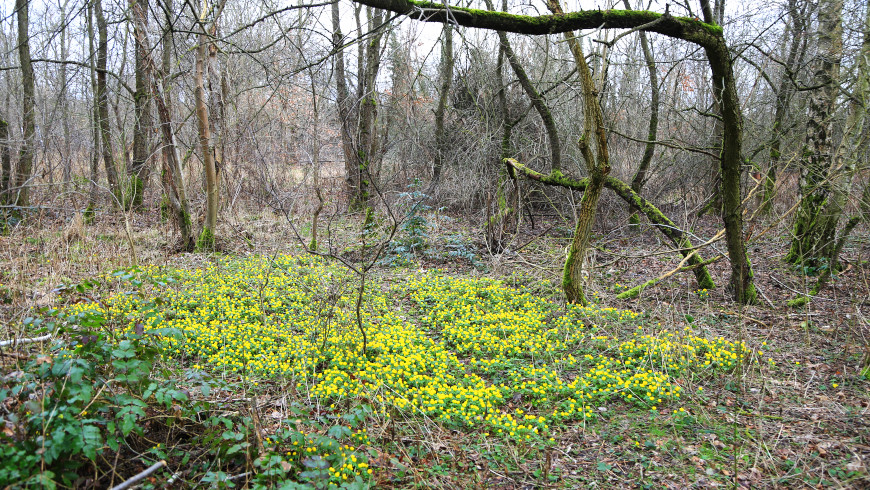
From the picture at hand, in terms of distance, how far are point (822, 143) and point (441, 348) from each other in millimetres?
6303

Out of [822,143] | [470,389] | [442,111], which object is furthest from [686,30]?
[442,111]

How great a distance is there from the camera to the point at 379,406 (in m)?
3.80

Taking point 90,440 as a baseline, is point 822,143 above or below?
above

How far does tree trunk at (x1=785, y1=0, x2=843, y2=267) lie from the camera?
690cm

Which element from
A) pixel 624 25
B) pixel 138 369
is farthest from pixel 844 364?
pixel 138 369

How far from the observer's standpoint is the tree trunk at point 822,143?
22.6 ft

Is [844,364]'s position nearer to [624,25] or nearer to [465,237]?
[624,25]

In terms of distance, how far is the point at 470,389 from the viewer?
4.01 metres

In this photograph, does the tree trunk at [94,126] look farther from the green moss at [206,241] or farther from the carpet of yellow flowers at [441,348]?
the carpet of yellow flowers at [441,348]

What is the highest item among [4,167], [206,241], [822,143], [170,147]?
[170,147]

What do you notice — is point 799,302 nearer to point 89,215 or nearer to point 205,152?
point 205,152

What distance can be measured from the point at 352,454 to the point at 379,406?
2.63 ft

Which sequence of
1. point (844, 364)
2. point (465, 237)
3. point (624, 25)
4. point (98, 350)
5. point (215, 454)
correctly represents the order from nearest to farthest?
1. point (98, 350)
2. point (215, 454)
3. point (844, 364)
4. point (624, 25)
5. point (465, 237)

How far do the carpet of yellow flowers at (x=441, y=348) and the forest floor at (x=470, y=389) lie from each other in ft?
0.10
